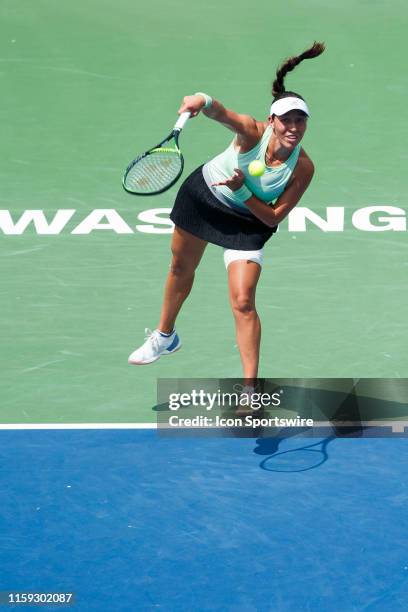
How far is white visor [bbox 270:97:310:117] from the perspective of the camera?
28.2 feet

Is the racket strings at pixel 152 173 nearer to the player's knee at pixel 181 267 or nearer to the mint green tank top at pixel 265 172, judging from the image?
the mint green tank top at pixel 265 172

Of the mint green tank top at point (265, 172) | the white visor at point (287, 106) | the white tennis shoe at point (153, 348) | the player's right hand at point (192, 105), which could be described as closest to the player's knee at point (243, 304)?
the mint green tank top at point (265, 172)

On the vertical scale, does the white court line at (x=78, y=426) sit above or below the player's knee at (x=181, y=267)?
below

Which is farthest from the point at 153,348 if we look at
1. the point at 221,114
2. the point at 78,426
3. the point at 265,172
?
the point at 221,114

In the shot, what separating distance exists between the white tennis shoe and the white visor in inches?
84.8

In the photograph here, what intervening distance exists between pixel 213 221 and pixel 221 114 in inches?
40.7

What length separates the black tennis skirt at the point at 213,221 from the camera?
9.23m

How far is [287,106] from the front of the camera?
28.3ft

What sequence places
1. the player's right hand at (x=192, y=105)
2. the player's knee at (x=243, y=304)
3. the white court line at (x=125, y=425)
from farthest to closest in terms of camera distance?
the white court line at (x=125, y=425) → the player's knee at (x=243, y=304) → the player's right hand at (x=192, y=105)

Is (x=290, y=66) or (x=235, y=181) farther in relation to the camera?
(x=290, y=66)

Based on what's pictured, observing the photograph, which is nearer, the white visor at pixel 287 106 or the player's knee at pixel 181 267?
the white visor at pixel 287 106

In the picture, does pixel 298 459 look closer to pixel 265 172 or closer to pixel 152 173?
pixel 265 172

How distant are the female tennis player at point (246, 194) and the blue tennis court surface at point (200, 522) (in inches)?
34.4

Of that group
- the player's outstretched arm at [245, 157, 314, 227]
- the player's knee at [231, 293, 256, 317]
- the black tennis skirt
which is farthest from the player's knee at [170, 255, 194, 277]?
the player's outstretched arm at [245, 157, 314, 227]
